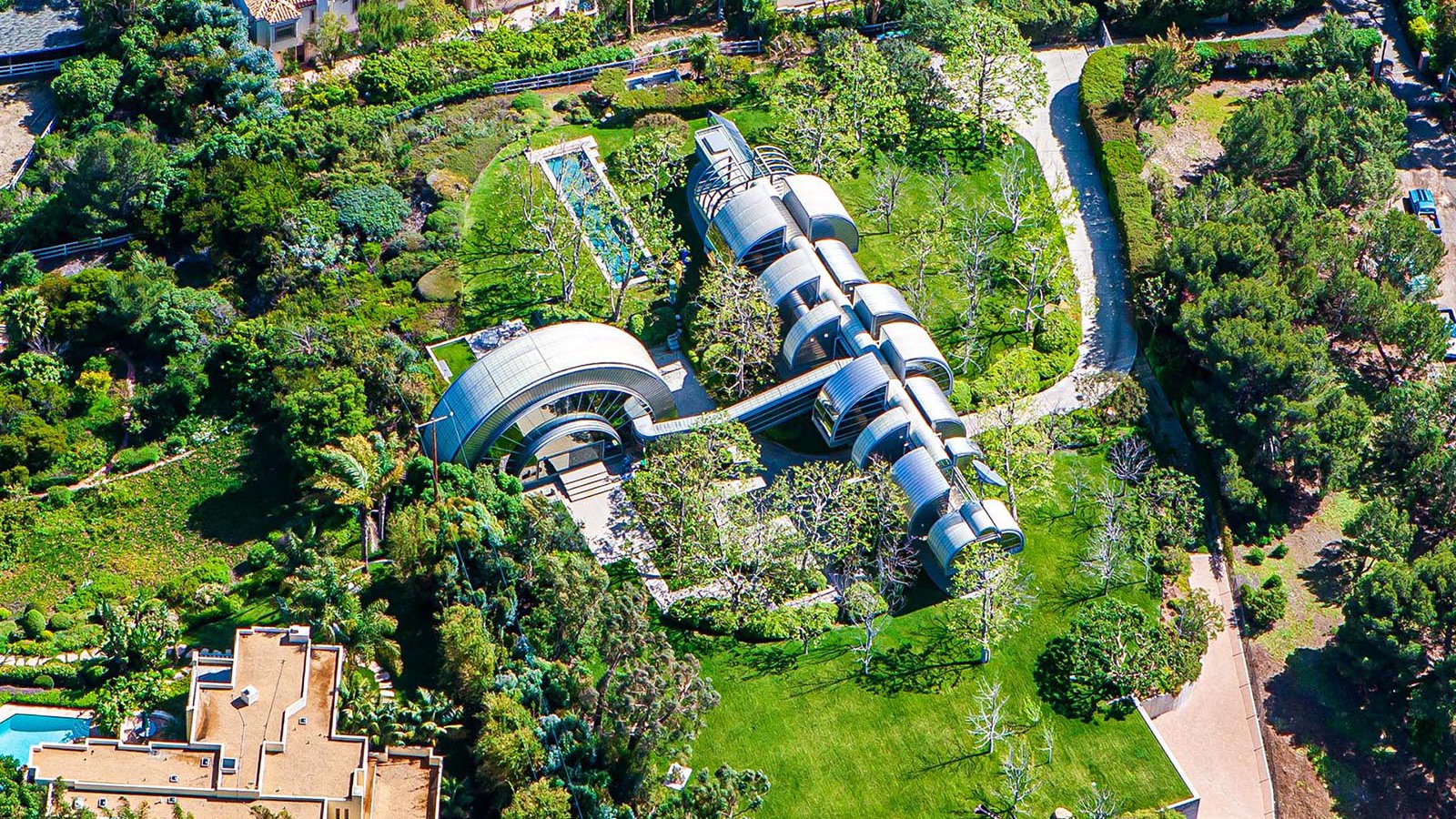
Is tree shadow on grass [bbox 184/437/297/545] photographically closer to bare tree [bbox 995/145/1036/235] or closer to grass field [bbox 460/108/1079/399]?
grass field [bbox 460/108/1079/399]

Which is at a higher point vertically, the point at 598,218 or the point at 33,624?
the point at 598,218

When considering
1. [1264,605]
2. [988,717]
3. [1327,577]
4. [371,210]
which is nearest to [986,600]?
[988,717]

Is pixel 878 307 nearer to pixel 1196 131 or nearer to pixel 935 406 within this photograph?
pixel 935 406

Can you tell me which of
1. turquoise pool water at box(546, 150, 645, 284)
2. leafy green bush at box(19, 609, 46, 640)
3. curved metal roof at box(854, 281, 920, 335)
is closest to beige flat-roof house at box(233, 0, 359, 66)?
turquoise pool water at box(546, 150, 645, 284)

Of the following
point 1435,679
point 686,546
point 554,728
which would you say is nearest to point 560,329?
point 686,546

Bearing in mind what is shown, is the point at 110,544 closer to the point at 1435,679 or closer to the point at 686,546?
the point at 686,546

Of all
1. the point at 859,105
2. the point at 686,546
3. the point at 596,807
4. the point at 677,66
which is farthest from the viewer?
the point at 677,66
